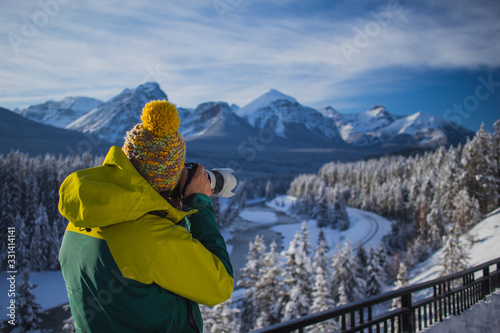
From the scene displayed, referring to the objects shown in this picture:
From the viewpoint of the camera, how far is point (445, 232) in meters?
38.6

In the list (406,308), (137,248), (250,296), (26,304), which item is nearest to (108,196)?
(137,248)

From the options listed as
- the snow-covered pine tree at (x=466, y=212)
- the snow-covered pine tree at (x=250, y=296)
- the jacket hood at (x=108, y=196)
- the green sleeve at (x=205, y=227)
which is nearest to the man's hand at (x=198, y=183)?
the green sleeve at (x=205, y=227)

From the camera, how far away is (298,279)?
1798cm

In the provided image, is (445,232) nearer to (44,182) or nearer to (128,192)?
(128,192)

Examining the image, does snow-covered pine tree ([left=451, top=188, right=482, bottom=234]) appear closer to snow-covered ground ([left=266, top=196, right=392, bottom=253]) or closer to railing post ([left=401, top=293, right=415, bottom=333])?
snow-covered ground ([left=266, top=196, right=392, bottom=253])

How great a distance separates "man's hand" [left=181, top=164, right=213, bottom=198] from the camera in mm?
1740

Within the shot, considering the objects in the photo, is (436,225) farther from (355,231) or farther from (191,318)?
(191,318)

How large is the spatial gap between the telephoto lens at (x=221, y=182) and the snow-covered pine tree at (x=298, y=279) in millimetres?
17058

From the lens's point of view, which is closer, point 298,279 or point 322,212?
point 298,279

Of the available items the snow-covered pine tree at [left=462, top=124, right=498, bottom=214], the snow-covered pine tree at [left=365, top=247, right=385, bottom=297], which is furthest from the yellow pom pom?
the snow-covered pine tree at [left=462, top=124, right=498, bottom=214]

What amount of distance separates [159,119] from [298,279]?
18.2 metres

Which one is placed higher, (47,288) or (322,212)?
(322,212)

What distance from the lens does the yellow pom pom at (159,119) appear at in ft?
5.22

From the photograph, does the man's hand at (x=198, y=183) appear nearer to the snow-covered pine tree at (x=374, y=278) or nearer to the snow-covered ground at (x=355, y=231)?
the snow-covered pine tree at (x=374, y=278)
